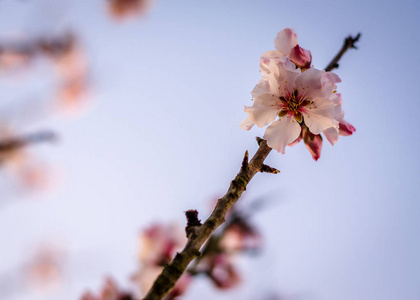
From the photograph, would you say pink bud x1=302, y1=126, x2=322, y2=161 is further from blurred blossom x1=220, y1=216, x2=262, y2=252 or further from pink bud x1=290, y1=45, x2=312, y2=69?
blurred blossom x1=220, y1=216, x2=262, y2=252

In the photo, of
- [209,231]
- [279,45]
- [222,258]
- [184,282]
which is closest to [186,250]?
[209,231]

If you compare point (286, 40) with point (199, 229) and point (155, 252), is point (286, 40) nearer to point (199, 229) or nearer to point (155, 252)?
point (199, 229)

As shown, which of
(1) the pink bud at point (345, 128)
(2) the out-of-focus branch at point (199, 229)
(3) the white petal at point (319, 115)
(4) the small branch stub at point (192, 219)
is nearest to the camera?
(2) the out-of-focus branch at point (199, 229)

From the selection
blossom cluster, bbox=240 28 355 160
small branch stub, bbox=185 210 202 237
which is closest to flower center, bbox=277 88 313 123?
blossom cluster, bbox=240 28 355 160

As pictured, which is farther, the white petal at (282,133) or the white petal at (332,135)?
the white petal at (332,135)

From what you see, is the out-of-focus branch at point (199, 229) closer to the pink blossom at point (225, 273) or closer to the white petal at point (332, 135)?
the white petal at point (332, 135)

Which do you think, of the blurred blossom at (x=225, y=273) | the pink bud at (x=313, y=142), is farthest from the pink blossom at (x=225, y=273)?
the pink bud at (x=313, y=142)

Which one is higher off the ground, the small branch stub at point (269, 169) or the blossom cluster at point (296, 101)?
the blossom cluster at point (296, 101)
